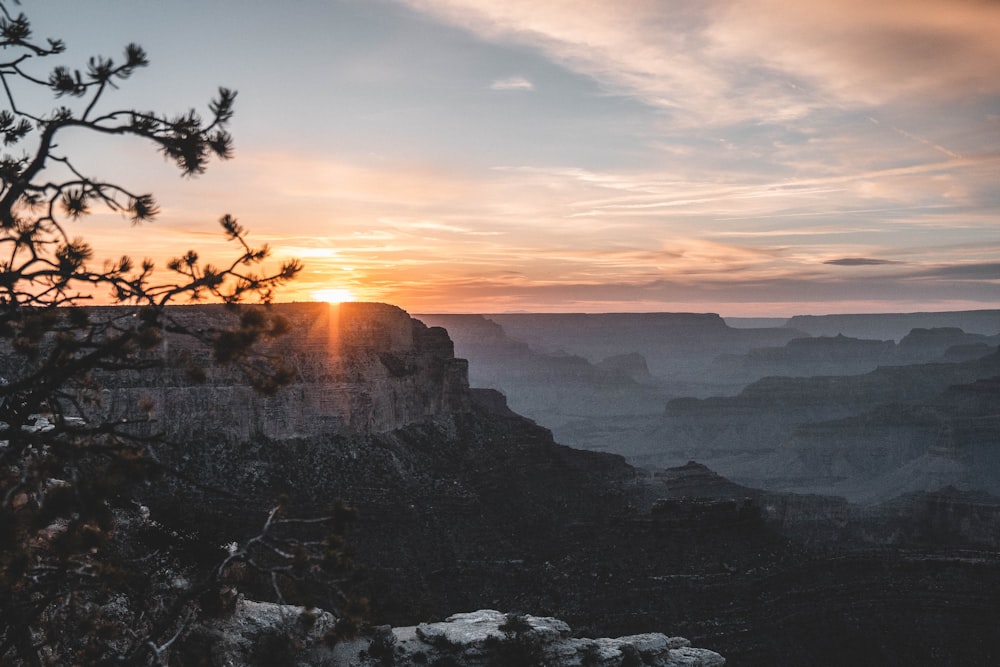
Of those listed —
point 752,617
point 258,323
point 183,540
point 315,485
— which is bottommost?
point 752,617

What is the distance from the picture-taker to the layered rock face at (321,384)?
5200cm

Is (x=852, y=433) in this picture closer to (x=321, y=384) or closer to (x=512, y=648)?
(x=321, y=384)

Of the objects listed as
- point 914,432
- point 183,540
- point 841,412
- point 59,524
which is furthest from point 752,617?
point 841,412

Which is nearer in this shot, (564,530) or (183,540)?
(183,540)

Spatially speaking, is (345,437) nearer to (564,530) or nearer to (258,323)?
(564,530)

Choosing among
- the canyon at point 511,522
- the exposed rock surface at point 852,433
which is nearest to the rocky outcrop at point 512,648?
the canyon at point 511,522

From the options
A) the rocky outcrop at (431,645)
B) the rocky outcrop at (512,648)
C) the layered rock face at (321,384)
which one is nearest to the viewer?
the rocky outcrop at (431,645)

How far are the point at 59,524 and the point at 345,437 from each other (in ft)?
133

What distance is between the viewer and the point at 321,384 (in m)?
58.9

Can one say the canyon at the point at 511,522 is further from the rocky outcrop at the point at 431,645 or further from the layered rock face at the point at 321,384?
the rocky outcrop at the point at 431,645

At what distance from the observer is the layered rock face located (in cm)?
5200

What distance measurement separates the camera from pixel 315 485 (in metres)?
52.8

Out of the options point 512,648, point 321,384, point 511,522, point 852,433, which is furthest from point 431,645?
point 852,433

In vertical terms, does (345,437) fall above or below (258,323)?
below
